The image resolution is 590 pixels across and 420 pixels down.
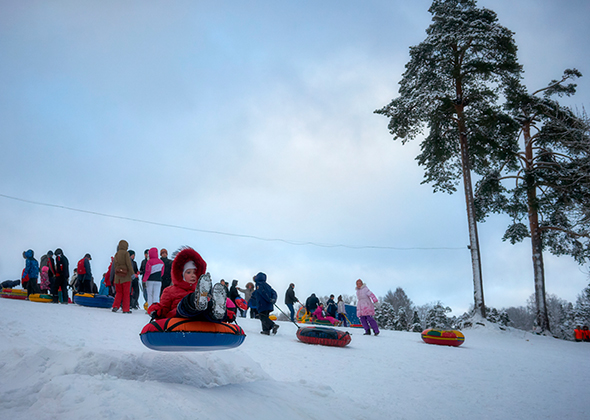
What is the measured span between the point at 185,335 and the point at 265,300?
6.56 metres

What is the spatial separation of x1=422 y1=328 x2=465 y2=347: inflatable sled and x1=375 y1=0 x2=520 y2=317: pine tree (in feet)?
24.0

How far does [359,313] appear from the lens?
1219 cm

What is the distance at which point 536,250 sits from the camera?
764 inches

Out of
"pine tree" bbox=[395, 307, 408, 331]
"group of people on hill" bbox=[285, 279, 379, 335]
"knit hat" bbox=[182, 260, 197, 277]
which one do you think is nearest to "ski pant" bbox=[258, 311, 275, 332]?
"group of people on hill" bbox=[285, 279, 379, 335]

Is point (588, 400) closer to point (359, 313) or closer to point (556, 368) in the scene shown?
Result: point (556, 368)

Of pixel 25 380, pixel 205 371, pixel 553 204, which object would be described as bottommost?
pixel 205 371

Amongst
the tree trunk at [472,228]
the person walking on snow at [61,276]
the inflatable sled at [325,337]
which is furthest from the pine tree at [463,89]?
the person walking on snow at [61,276]

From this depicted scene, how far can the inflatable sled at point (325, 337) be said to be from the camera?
8727 millimetres

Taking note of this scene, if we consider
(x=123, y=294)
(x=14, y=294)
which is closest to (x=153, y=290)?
(x=123, y=294)

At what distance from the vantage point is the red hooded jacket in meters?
4.24

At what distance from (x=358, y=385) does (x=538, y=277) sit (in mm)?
18687

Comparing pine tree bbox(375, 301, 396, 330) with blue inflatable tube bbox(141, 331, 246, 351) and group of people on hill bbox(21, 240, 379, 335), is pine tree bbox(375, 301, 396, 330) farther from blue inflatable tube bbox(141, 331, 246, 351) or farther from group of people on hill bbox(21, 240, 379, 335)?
blue inflatable tube bbox(141, 331, 246, 351)

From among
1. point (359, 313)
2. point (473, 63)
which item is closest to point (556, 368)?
point (359, 313)

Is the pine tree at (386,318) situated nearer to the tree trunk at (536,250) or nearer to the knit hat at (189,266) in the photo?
the tree trunk at (536,250)
